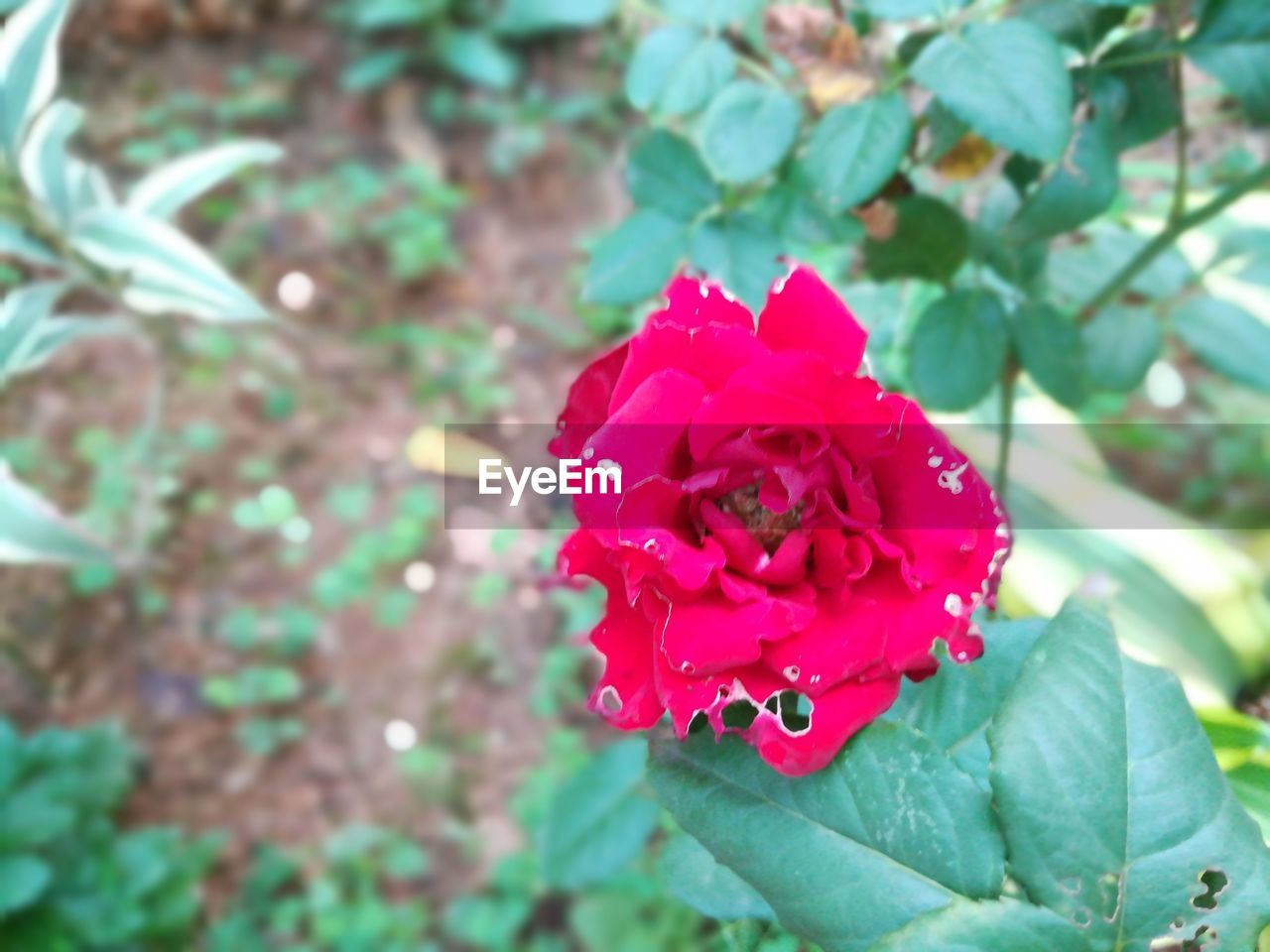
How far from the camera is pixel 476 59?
212 centimetres

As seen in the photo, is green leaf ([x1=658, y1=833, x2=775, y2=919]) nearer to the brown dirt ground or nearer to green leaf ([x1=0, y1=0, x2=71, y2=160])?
the brown dirt ground

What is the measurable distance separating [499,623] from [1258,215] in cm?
116

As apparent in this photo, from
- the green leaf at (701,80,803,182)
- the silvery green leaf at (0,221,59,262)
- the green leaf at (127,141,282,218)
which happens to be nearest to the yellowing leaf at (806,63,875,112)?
the green leaf at (701,80,803,182)

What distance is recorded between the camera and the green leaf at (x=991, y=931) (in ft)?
1.26

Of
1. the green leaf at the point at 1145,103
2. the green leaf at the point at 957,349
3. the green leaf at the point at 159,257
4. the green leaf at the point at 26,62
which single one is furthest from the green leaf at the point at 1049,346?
the green leaf at the point at 26,62

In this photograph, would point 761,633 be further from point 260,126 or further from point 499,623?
point 260,126

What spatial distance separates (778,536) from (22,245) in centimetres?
104

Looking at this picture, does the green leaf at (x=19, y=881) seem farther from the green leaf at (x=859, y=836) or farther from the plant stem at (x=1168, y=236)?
the plant stem at (x=1168, y=236)

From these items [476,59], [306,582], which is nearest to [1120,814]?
[306,582]

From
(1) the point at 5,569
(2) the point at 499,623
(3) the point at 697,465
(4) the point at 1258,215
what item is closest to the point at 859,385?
(3) the point at 697,465

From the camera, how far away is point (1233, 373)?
859 mm

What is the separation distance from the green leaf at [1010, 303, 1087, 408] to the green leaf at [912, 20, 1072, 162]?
9.3 inches

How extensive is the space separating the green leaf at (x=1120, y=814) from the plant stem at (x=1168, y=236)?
49 centimetres

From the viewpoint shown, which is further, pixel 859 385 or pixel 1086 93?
pixel 1086 93
